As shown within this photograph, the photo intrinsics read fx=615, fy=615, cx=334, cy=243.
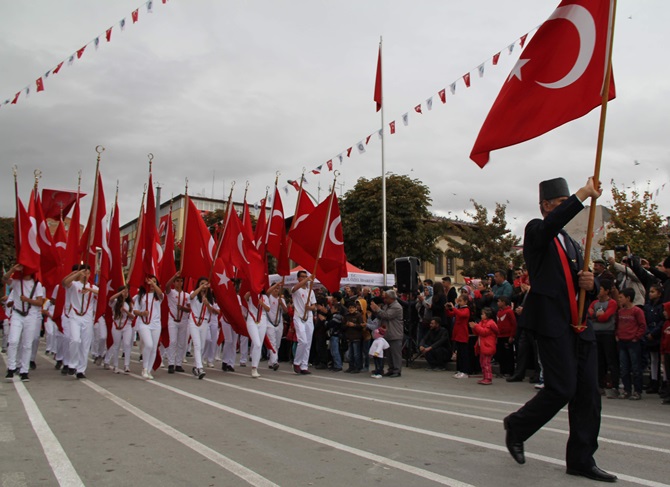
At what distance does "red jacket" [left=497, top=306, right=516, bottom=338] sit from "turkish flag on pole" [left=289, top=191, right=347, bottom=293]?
3.56 metres

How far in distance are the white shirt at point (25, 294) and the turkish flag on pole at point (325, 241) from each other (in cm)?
535

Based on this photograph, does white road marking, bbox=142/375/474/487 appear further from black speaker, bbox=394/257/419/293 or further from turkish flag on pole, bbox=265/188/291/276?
black speaker, bbox=394/257/419/293

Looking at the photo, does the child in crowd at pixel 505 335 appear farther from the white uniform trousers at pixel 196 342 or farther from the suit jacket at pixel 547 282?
the suit jacket at pixel 547 282

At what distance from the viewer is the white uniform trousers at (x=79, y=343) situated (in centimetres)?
1191

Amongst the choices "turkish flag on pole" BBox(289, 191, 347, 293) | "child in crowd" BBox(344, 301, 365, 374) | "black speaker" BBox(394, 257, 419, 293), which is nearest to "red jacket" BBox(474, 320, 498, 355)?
"child in crowd" BBox(344, 301, 365, 374)

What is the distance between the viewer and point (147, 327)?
40.7 feet

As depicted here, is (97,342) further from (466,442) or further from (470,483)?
(470,483)

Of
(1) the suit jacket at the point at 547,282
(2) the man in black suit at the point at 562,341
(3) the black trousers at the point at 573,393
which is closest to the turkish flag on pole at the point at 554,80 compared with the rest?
(2) the man in black suit at the point at 562,341

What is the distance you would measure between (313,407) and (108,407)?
2.76 metres

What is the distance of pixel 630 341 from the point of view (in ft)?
32.2

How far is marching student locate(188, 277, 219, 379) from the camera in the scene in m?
12.4

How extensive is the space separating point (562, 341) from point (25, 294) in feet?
33.0

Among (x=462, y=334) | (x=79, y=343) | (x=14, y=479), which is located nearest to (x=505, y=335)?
(x=462, y=334)

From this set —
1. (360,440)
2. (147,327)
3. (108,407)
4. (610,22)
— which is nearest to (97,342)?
(147,327)
